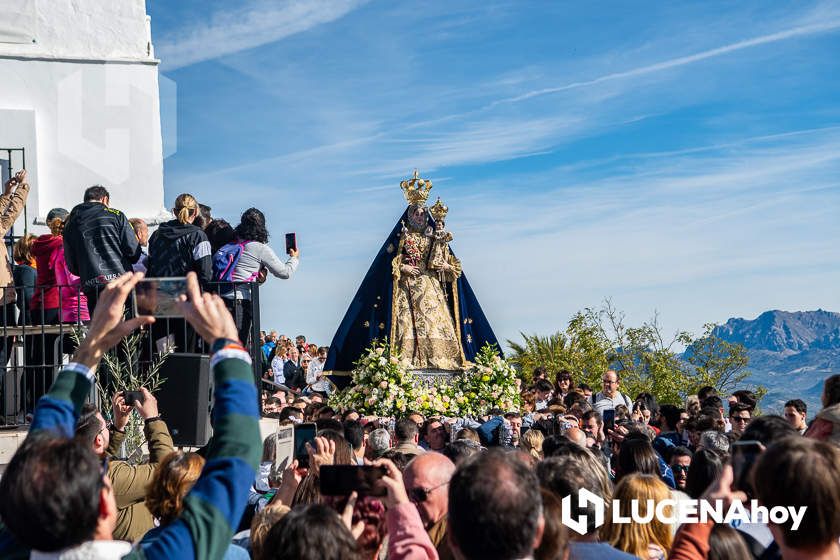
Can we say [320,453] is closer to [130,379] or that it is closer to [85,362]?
[85,362]

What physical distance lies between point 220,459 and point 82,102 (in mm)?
11991

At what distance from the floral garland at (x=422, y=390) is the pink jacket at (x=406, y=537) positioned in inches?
326

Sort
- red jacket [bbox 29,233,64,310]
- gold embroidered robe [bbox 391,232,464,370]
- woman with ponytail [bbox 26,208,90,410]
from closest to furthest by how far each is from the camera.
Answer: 1. woman with ponytail [bbox 26,208,90,410]
2. red jacket [bbox 29,233,64,310]
3. gold embroidered robe [bbox 391,232,464,370]

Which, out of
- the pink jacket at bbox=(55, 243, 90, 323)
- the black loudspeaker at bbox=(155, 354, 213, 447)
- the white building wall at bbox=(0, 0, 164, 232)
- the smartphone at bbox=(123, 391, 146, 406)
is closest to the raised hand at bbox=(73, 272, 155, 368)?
the smartphone at bbox=(123, 391, 146, 406)

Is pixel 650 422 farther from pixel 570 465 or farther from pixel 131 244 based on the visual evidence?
pixel 570 465

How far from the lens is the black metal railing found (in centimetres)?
894

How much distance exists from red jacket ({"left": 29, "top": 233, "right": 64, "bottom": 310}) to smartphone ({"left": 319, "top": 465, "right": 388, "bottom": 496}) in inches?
249

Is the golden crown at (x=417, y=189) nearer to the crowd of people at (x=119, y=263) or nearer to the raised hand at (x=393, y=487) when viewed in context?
the crowd of people at (x=119, y=263)

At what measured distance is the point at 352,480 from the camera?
3.71 meters

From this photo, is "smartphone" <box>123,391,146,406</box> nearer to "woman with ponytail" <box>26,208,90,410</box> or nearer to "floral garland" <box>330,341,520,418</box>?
"woman with ponytail" <box>26,208,90,410</box>

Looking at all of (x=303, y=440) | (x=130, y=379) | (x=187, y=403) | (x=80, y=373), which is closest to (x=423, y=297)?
(x=130, y=379)

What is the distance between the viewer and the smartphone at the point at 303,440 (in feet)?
15.1

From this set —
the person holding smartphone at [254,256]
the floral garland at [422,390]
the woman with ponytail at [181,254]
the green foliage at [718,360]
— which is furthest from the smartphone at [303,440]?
the green foliage at [718,360]

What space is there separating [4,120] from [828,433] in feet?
36.4
